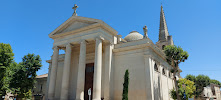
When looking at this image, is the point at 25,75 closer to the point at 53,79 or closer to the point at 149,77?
the point at 53,79

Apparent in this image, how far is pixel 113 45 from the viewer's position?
2264 centimetres

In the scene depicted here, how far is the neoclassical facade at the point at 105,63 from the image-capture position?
63.9 ft

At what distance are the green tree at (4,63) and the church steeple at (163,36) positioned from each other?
26.4 m

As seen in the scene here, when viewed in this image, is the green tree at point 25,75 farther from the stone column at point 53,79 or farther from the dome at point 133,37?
the dome at point 133,37

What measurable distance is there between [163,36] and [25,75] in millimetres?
27007

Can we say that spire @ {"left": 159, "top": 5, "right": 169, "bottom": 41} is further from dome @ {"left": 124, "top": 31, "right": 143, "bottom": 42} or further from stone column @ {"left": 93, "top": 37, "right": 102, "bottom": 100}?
stone column @ {"left": 93, "top": 37, "right": 102, "bottom": 100}

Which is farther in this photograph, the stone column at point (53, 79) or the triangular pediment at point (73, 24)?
the stone column at point (53, 79)

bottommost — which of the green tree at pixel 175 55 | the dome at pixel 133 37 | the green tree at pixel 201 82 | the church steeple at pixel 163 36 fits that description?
the green tree at pixel 201 82

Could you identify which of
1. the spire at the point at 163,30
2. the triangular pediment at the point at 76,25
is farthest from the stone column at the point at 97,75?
the spire at the point at 163,30

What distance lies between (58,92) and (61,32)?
854 cm

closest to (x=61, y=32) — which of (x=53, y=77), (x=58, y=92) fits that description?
(x=53, y=77)

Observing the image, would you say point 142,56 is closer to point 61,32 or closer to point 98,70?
point 98,70

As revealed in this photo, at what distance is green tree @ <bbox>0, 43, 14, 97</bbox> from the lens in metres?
25.2

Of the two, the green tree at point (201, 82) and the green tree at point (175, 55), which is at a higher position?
the green tree at point (175, 55)
